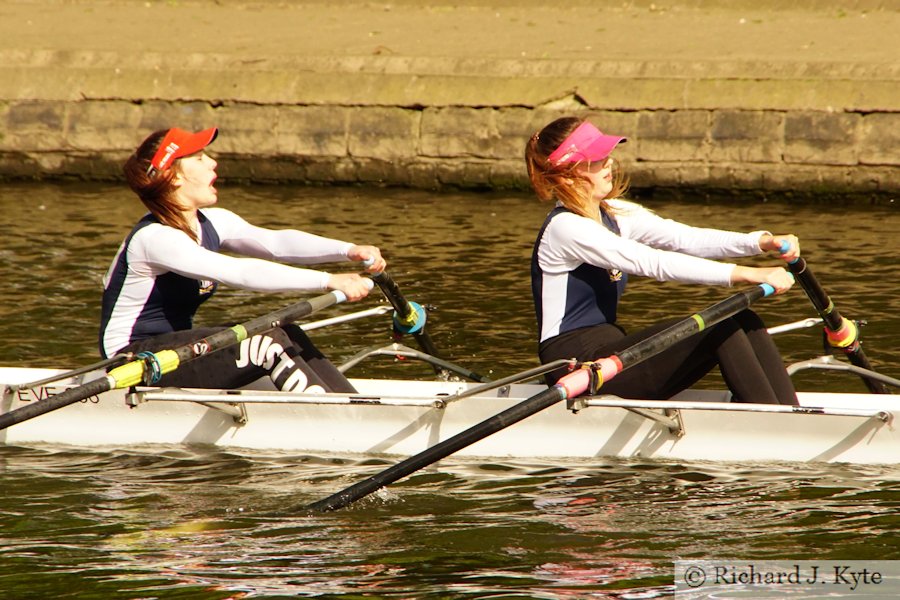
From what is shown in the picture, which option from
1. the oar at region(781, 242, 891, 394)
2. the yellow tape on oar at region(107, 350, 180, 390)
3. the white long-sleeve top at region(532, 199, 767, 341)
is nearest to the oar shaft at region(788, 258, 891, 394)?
the oar at region(781, 242, 891, 394)

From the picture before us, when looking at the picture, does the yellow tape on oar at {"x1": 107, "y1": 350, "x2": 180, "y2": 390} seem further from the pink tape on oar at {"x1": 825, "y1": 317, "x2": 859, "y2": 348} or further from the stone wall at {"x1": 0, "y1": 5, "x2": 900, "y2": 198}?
the stone wall at {"x1": 0, "y1": 5, "x2": 900, "y2": 198}

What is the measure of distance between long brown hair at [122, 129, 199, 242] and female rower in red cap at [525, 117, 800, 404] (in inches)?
66.6

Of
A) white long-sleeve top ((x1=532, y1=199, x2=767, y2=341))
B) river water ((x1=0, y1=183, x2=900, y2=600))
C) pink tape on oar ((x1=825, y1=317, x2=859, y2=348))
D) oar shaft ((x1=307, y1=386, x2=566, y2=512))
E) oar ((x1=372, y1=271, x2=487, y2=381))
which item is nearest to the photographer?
river water ((x1=0, y1=183, x2=900, y2=600))

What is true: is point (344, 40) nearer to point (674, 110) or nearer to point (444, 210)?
point (444, 210)

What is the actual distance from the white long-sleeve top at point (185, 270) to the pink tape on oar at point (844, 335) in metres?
2.57

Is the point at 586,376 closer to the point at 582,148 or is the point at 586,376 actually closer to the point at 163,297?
the point at 582,148

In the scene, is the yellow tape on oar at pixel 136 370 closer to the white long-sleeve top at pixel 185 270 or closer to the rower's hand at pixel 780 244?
the white long-sleeve top at pixel 185 270

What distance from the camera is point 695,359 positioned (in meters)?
6.46

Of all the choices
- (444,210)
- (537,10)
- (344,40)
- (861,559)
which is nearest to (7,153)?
(344,40)

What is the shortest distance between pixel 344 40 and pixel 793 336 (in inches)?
304

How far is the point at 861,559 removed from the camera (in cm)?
577

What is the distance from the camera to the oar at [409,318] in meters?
7.70

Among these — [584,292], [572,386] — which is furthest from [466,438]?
[584,292]

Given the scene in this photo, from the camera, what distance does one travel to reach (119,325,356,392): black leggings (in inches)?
267
